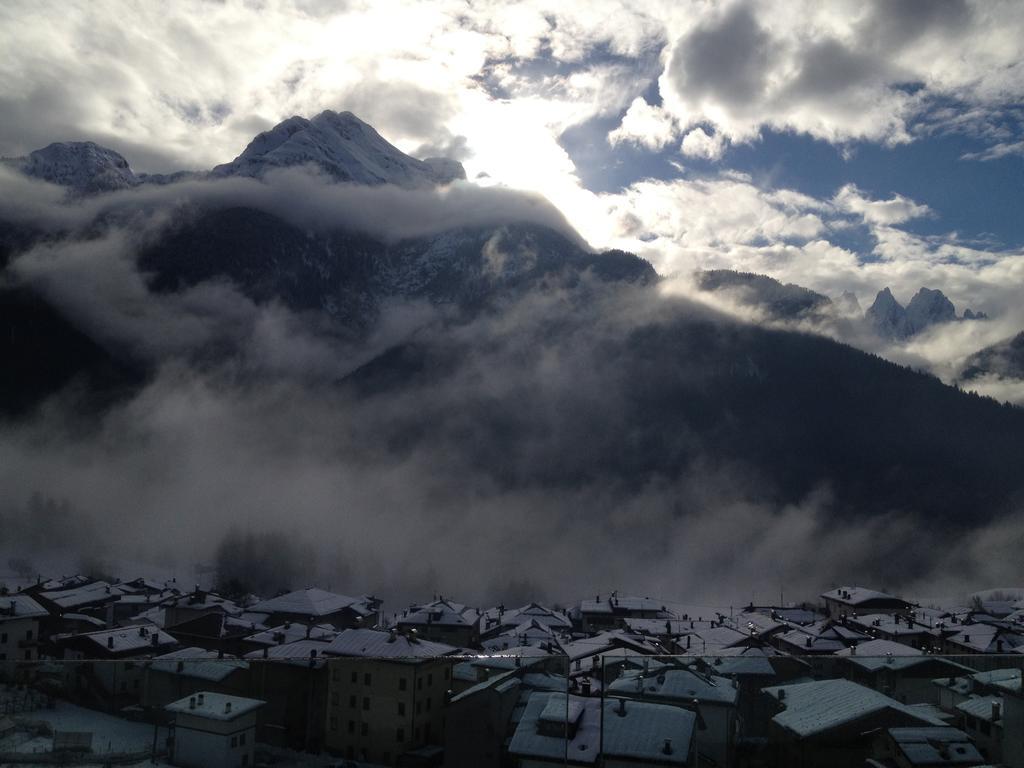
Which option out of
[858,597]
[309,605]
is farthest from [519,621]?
[858,597]

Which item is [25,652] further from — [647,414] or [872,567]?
[647,414]

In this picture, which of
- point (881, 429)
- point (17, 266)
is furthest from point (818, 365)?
point (17, 266)

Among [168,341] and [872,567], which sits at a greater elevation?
[168,341]

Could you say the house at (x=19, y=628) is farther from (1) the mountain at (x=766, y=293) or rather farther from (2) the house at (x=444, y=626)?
(1) the mountain at (x=766, y=293)

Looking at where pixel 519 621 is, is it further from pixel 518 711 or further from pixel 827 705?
pixel 518 711

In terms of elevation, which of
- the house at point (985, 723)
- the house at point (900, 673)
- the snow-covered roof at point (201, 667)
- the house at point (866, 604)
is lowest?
the house at point (985, 723)

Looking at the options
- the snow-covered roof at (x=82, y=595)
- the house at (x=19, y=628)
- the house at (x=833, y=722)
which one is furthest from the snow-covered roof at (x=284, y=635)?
the house at (x=833, y=722)
